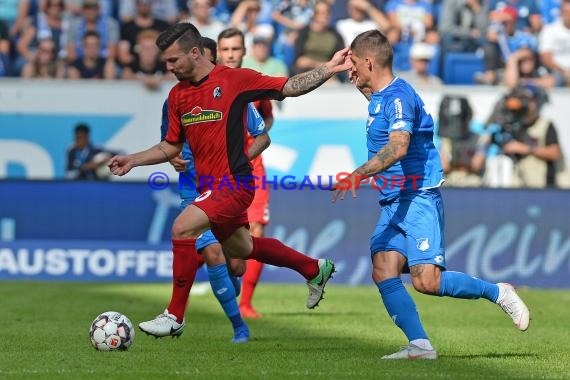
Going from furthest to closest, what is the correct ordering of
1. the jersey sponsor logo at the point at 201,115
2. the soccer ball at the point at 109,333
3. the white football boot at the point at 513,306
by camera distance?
1. the jersey sponsor logo at the point at 201,115
2. the soccer ball at the point at 109,333
3. the white football boot at the point at 513,306

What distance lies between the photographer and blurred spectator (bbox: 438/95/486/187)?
A: 56.1 ft

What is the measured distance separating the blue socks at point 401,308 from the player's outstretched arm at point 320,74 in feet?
4.73

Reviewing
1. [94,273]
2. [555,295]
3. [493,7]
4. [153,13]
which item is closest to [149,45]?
[153,13]

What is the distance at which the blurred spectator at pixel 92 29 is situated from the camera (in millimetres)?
18625

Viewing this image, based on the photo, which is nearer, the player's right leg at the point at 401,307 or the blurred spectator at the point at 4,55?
the player's right leg at the point at 401,307

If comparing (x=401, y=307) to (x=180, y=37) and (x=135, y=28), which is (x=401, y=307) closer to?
(x=180, y=37)

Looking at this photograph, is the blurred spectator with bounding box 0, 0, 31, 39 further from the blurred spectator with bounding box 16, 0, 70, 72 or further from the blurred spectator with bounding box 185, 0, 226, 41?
the blurred spectator with bounding box 185, 0, 226, 41

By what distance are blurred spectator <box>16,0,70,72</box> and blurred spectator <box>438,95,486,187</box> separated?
612 centimetres

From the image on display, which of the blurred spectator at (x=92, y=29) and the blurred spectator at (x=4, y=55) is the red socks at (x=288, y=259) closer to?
the blurred spectator at (x=92, y=29)

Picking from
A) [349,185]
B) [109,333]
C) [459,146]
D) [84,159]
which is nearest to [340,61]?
[349,185]

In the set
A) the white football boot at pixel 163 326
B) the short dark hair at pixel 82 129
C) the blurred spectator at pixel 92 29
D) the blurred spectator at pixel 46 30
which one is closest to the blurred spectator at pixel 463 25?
the blurred spectator at pixel 92 29

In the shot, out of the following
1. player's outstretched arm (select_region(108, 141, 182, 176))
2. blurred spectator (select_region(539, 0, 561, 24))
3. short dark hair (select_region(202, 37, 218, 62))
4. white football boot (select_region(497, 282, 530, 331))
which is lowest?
white football boot (select_region(497, 282, 530, 331))

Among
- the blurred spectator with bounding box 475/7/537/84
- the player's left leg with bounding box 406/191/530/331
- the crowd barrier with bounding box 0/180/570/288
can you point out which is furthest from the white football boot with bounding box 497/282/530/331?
the blurred spectator with bounding box 475/7/537/84

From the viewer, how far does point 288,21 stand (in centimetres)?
1920
